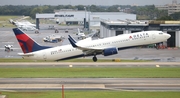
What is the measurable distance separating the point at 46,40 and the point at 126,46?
6855cm

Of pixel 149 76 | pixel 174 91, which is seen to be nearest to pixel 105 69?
pixel 149 76

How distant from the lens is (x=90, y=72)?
63438 millimetres

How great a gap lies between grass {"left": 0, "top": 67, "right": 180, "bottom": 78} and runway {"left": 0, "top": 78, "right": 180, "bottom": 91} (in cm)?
279

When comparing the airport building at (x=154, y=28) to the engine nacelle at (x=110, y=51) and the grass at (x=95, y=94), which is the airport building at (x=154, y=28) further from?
the grass at (x=95, y=94)

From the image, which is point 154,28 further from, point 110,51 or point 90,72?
point 90,72

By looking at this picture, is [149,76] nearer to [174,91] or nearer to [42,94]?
[174,91]

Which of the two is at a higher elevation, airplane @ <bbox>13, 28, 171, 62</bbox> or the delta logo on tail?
the delta logo on tail


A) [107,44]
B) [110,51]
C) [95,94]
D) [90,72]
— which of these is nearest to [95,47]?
[107,44]

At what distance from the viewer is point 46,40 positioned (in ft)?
470

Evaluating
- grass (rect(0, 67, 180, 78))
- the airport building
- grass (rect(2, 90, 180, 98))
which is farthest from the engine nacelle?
the airport building

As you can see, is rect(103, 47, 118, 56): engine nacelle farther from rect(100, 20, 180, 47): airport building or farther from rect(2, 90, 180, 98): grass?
rect(100, 20, 180, 47): airport building

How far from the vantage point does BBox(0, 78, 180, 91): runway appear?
160 feet

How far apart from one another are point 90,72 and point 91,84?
39.0ft

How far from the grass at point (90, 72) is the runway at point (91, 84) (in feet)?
9.15
